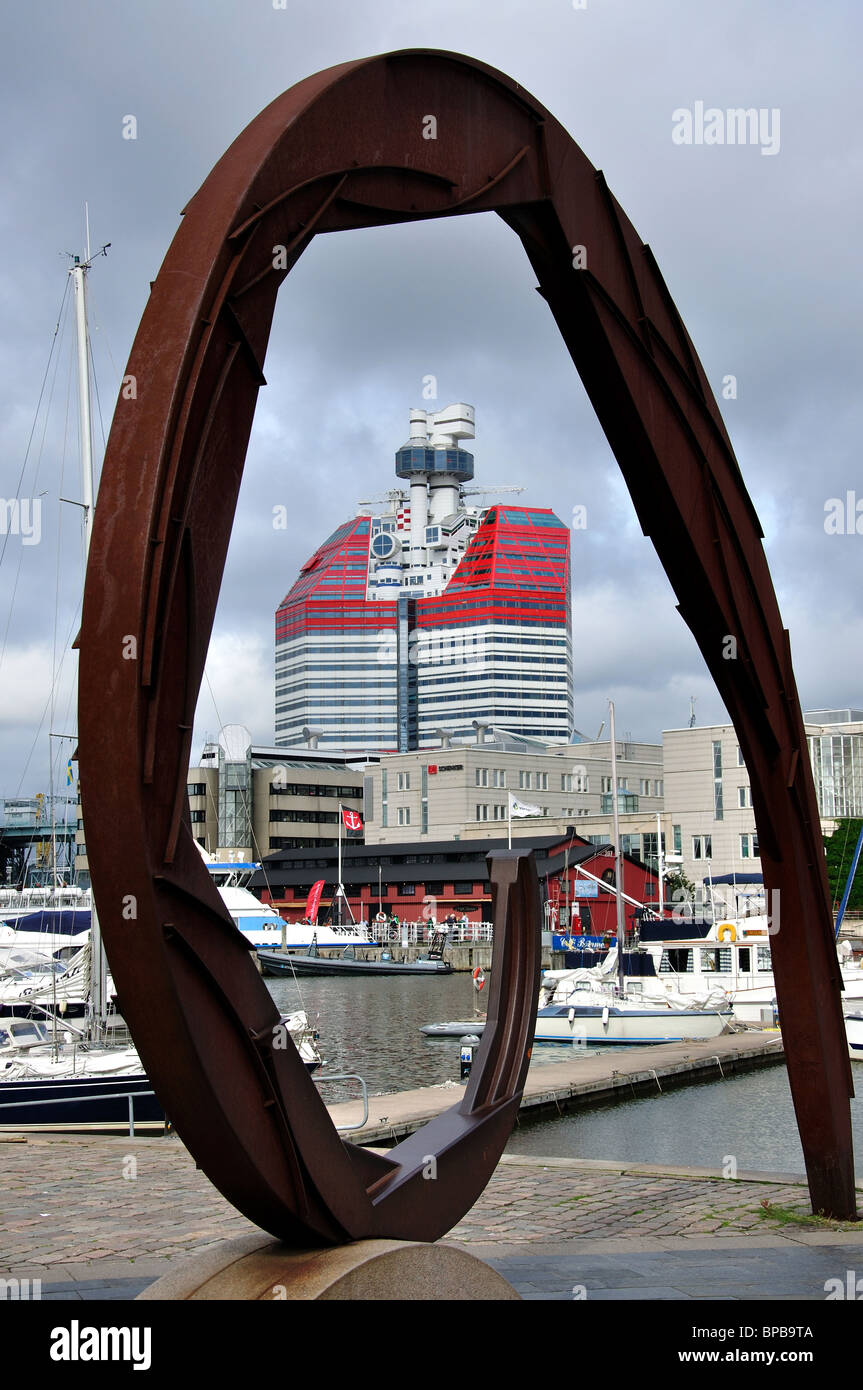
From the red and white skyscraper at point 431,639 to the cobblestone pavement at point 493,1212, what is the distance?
147187mm

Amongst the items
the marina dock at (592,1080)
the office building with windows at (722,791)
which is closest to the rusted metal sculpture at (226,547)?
the marina dock at (592,1080)

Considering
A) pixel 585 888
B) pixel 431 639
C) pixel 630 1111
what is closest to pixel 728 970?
pixel 630 1111

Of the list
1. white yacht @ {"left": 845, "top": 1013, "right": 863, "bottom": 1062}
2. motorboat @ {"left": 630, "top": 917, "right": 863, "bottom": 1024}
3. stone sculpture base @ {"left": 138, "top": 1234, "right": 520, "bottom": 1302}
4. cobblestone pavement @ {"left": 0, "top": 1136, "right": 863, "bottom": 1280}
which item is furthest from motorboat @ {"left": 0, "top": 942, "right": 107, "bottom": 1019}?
stone sculpture base @ {"left": 138, "top": 1234, "right": 520, "bottom": 1302}

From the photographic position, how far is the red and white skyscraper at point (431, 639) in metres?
169

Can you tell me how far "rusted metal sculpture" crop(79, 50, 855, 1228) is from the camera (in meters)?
4.55

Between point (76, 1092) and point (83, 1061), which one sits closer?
point (76, 1092)

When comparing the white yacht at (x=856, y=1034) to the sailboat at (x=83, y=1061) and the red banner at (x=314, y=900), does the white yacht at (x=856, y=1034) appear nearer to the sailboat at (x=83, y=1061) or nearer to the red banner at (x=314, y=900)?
the sailboat at (x=83, y=1061)

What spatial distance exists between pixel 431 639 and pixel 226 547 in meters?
170

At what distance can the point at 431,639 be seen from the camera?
17462cm

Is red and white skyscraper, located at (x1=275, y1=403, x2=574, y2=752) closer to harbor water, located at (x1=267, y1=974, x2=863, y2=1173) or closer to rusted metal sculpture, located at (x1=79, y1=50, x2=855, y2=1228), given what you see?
harbor water, located at (x1=267, y1=974, x2=863, y2=1173)

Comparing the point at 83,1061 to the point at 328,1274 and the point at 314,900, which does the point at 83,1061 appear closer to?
the point at 328,1274

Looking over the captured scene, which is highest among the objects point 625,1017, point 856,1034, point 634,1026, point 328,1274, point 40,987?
point 328,1274

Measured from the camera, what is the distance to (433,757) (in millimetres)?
100750
